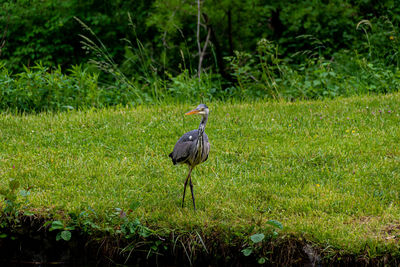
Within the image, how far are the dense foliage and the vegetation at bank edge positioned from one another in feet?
0.20

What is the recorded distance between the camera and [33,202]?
4930 millimetres

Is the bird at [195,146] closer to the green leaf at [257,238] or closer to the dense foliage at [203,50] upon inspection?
the green leaf at [257,238]

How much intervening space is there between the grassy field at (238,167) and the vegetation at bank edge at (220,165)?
0.02 metres

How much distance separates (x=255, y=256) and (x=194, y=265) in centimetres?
58

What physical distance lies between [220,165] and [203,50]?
565 centimetres

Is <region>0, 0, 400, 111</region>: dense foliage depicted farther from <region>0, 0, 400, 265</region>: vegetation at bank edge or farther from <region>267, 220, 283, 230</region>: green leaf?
<region>267, 220, 283, 230</region>: green leaf

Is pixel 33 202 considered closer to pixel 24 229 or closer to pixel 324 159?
pixel 24 229

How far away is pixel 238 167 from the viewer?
588cm

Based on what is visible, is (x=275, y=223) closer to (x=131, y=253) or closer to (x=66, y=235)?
(x=131, y=253)

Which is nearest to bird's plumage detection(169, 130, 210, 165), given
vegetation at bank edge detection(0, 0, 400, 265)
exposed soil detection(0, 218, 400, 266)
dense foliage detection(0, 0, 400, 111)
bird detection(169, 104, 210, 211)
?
bird detection(169, 104, 210, 211)

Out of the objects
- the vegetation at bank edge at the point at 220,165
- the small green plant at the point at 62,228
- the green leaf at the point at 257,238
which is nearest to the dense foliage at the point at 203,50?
the vegetation at bank edge at the point at 220,165

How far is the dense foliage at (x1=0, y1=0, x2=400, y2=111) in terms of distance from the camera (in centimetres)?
884

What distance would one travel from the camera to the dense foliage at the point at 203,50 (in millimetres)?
8836

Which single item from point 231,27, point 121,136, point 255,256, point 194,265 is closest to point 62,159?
point 121,136
